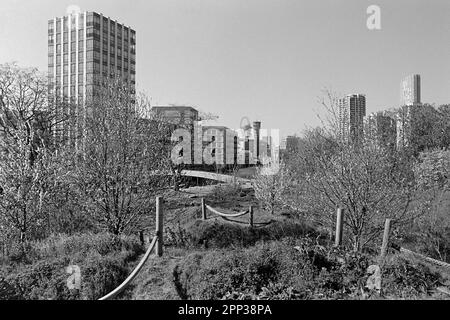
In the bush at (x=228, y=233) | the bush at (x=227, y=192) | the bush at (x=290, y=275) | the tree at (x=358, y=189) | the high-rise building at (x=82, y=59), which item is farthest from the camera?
the high-rise building at (x=82, y=59)

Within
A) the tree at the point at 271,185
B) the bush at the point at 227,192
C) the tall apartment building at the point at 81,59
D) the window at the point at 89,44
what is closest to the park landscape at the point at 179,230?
the tree at the point at 271,185

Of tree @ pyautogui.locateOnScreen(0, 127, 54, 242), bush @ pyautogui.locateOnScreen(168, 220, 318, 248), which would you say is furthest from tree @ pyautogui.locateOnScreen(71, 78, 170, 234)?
bush @ pyautogui.locateOnScreen(168, 220, 318, 248)

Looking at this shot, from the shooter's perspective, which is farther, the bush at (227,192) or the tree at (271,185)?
the bush at (227,192)

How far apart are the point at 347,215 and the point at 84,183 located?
5507 mm

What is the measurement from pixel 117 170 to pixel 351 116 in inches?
206

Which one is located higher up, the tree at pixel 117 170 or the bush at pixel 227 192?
the tree at pixel 117 170

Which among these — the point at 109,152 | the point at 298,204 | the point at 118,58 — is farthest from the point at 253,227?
the point at 118,58

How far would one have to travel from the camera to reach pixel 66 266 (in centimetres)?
522

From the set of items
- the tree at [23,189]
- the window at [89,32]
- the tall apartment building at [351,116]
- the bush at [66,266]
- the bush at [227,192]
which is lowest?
the bush at [227,192]

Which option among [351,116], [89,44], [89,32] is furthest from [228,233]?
[89,44]

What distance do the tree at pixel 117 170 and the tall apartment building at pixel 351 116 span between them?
4.24 metres

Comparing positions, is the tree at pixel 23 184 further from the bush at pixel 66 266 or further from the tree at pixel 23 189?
the bush at pixel 66 266

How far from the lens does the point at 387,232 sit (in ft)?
18.7

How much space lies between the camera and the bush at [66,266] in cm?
457
